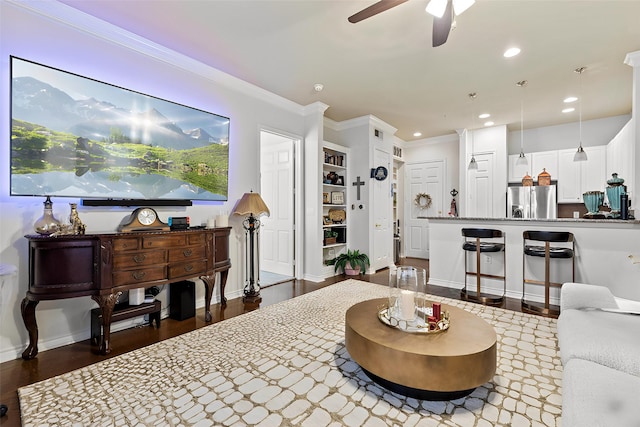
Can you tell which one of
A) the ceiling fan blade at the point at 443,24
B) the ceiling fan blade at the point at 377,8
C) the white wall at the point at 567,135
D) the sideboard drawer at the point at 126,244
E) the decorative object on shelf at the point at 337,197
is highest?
the white wall at the point at 567,135

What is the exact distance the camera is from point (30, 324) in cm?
222

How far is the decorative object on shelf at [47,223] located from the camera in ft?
7.20

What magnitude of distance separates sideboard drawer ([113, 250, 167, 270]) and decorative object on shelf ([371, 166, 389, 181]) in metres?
3.73

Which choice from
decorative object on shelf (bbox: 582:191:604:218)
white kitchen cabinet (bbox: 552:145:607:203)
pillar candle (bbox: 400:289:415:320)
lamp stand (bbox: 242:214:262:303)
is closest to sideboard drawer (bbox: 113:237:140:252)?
lamp stand (bbox: 242:214:262:303)

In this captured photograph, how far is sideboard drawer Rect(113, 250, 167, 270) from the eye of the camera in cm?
237

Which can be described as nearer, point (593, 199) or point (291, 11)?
point (291, 11)

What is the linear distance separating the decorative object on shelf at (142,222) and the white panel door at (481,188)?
18.9 ft

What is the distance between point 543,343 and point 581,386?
1.52 meters

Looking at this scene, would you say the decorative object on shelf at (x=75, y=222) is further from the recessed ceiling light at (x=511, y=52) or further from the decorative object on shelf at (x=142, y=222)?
the recessed ceiling light at (x=511, y=52)

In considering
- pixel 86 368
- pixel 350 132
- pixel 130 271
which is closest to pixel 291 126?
pixel 350 132

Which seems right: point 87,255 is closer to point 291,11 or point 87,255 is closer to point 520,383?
point 291,11

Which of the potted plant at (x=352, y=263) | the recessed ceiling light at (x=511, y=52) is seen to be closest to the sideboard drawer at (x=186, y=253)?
the potted plant at (x=352, y=263)

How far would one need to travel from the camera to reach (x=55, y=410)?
1657mm

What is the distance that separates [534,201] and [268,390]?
579cm
